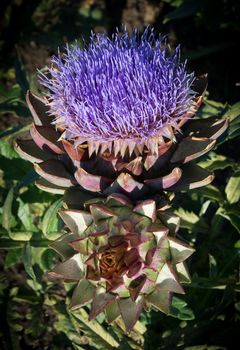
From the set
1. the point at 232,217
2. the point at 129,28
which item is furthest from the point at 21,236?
the point at 129,28

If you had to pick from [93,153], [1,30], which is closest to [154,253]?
[93,153]

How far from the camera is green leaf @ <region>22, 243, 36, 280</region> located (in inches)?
41.6

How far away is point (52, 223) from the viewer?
116 cm

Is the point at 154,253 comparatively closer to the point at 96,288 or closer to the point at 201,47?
the point at 96,288

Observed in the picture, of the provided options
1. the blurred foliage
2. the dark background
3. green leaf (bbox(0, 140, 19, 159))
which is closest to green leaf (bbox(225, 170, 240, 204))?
the blurred foliage

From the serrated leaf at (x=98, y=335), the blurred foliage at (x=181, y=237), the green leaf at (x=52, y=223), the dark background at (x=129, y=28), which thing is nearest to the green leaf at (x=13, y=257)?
the blurred foliage at (x=181, y=237)

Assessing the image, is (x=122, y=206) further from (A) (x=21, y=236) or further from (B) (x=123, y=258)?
(A) (x=21, y=236)

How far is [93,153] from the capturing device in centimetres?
104

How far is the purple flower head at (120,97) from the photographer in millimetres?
1000

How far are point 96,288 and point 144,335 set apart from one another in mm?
357

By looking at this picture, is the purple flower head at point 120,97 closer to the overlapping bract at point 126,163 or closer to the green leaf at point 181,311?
the overlapping bract at point 126,163

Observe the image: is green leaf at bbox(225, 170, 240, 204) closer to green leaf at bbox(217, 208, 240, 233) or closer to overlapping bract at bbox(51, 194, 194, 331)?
green leaf at bbox(217, 208, 240, 233)

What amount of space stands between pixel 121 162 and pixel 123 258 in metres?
0.20

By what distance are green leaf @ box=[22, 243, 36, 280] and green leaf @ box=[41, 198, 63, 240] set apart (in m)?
0.05
